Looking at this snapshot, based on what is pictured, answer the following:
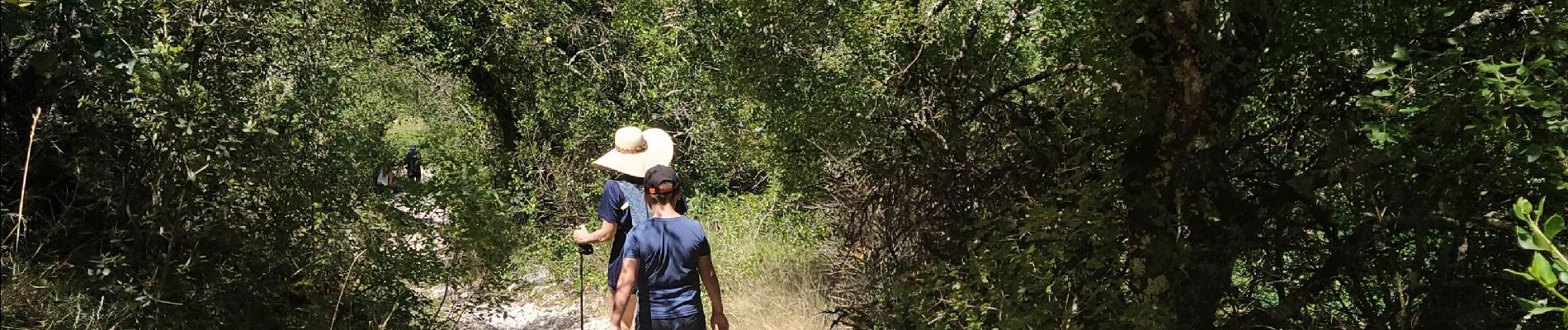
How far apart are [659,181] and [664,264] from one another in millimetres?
318

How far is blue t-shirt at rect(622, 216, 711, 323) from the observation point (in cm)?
388

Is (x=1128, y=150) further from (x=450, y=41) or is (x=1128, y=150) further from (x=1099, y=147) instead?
(x=450, y=41)

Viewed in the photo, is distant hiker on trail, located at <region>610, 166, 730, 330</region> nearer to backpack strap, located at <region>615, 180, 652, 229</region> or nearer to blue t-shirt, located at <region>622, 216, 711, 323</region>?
blue t-shirt, located at <region>622, 216, 711, 323</region>

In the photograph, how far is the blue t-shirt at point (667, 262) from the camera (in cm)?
388

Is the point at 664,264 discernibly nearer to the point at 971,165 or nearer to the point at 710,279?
the point at 710,279

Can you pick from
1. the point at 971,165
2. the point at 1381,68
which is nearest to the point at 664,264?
the point at 971,165

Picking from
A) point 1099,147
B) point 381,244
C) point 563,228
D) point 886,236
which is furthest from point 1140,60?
point 563,228

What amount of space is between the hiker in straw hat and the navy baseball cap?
300 mm

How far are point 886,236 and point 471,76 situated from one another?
23.1ft

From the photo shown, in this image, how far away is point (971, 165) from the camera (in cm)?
433

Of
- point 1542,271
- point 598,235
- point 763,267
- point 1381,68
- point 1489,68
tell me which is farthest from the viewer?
point 763,267

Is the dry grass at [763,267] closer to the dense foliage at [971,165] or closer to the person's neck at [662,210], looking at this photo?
the dense foliage at [971,165]

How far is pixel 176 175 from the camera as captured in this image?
3.96m

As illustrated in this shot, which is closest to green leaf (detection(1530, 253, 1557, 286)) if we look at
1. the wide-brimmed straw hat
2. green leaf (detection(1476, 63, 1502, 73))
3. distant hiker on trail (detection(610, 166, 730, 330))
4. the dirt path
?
green leaf (detection(1476, 63, 1502, 73))
